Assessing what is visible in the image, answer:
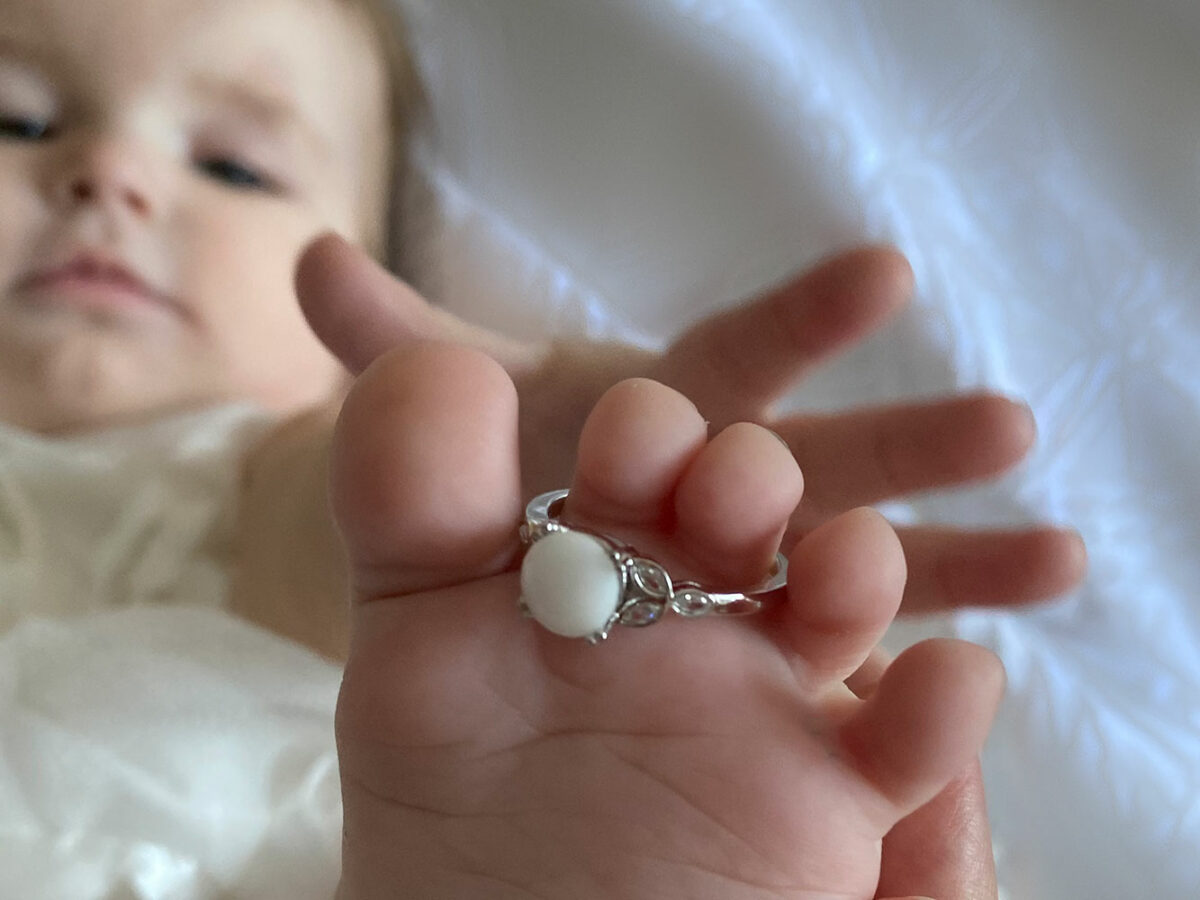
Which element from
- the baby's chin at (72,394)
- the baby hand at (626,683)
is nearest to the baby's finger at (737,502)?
the baby hand at (626,683)

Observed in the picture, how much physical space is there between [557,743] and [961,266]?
18.7 inches

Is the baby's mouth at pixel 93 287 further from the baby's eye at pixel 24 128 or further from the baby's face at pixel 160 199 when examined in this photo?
the baby's eye at pixel 24 128

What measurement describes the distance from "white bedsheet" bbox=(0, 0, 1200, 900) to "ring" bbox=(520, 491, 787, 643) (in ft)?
0.91

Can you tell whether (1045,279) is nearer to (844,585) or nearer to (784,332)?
(784,332)

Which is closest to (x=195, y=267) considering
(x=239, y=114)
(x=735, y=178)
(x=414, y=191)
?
(x=239, y=114)

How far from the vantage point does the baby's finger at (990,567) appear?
1.61 feet

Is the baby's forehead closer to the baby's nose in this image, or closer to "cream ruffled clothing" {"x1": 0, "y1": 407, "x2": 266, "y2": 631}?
the baby's nose

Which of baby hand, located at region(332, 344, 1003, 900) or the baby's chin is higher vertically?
baby hand, located at region(332, 344, 1003, 900)

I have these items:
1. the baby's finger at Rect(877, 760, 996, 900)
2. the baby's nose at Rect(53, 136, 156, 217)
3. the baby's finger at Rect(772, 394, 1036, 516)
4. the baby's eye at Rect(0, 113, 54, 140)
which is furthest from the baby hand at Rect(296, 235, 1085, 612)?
the baby's eye at Rect(0, 113, 54, 140)

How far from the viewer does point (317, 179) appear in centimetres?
85

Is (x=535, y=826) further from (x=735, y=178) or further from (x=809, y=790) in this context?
(x=735, y=178)

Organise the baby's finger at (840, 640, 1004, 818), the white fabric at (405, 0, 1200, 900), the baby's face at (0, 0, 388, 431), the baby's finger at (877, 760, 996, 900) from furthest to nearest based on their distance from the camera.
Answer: the baby's face at (0, 0, 388, 431), the white fabric at (405, 0, 1200, 900), the baby's finger at (877, 760, 996, 900), the baby's finger at (840, 640, 1004, 818)

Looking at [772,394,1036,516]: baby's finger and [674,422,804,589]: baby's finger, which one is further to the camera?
[772,394,1036,516]: baby's finger

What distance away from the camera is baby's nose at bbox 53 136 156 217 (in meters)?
0.73
